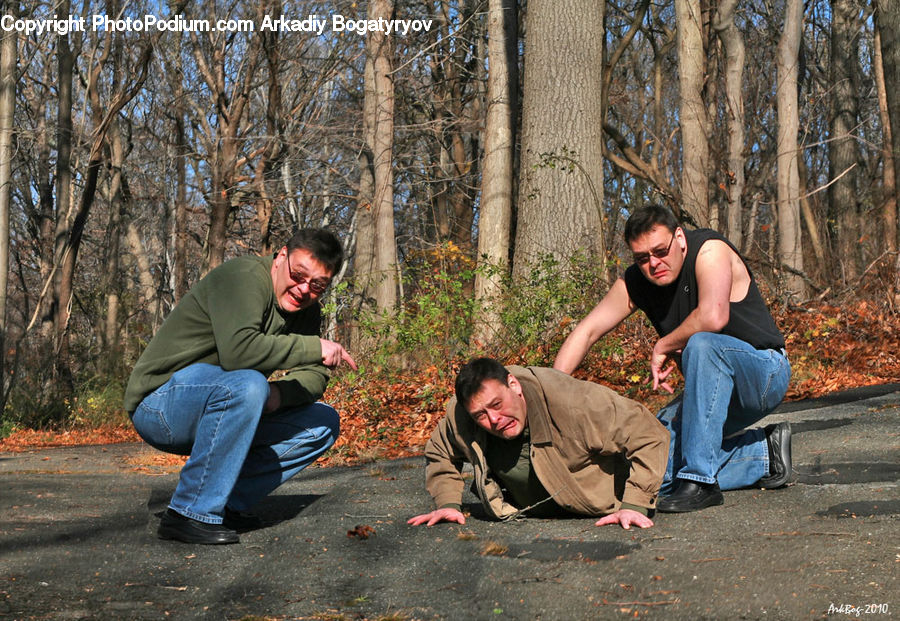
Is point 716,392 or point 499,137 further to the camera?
point 499,137

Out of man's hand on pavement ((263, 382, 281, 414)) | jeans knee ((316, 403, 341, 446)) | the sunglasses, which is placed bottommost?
jeans knee ((316, 403, 341, 446))

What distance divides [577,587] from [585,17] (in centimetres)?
1044

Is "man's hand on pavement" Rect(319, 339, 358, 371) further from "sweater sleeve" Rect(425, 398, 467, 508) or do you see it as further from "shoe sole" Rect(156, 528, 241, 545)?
"shoe sole" Rect(156, 528, 241, 545)

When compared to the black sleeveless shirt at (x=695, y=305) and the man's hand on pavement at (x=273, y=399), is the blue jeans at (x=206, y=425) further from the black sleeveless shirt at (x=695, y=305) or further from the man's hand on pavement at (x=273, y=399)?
the black sleeveless shirt at (x=695, y=305)

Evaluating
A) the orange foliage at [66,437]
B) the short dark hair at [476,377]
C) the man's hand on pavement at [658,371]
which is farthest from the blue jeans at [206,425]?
the orange foliage at [66,437]

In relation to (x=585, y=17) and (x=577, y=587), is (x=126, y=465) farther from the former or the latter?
(x=585, y=17)

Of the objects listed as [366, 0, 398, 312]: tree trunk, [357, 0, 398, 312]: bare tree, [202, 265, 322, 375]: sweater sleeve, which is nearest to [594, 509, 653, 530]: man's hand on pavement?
[202, 265, 322, 375]: sweater sleeve

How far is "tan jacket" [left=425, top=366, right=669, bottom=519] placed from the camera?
469cm

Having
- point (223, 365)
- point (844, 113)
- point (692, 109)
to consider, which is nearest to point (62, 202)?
point (692, 109)

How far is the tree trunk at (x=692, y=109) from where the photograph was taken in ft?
50.4

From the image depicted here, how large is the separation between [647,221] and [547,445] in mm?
1350

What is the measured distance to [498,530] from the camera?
4.93m

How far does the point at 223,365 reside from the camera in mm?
4844

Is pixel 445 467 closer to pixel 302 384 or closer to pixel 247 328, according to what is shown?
pixel 302 384
